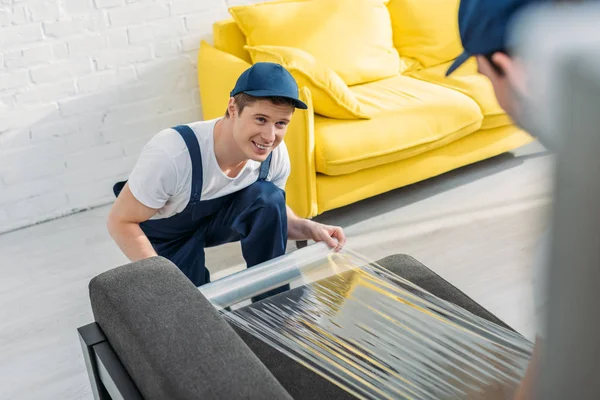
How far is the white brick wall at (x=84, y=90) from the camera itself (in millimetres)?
3016

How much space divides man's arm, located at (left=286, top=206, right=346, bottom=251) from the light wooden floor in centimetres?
61

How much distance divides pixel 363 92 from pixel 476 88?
0.48m

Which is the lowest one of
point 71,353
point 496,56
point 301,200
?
point 71,353

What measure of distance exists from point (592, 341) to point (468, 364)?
0.96m

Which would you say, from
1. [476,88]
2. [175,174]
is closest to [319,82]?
[476,88]

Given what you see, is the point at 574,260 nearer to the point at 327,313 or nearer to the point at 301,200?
the point at 327,313

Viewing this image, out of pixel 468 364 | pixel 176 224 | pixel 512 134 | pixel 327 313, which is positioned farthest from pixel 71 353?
pixel 512 134

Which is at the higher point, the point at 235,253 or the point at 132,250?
the point at 132,250

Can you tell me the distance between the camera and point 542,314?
42cm

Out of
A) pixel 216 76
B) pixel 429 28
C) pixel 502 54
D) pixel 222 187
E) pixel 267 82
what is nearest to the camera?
pixel 502 54

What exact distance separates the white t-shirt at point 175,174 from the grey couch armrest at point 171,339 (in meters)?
0.62

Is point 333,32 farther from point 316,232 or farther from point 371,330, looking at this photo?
point 371,330

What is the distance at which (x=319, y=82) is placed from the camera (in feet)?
9.27

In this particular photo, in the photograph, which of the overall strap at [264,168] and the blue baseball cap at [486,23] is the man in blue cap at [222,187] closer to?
the overall strap at [264,168]
